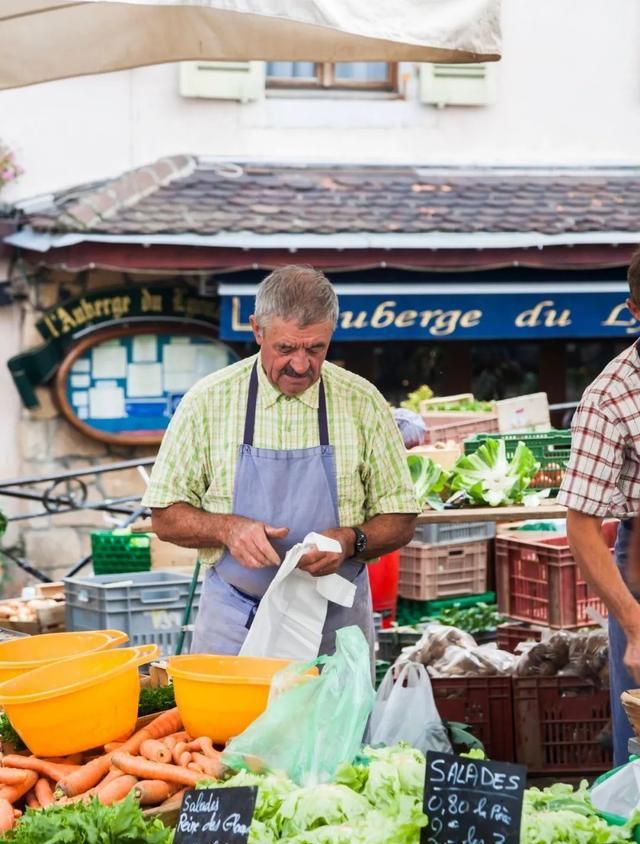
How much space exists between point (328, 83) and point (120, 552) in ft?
19.9

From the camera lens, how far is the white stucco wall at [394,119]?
11.6 m

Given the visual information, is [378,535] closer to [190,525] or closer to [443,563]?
[190,525]

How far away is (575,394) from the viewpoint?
487 inches

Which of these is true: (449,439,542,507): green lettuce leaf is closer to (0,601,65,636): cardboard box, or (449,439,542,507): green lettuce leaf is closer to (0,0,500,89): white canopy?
(0,601,65,636): cardboard box

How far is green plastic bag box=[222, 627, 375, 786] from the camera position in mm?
3000

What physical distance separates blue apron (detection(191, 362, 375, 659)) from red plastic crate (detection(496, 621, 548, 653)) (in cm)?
302

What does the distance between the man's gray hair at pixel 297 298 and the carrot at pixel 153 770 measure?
1.36 meters

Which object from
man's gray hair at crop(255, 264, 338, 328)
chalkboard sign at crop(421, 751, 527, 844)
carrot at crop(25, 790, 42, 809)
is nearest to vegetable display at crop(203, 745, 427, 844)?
chalkboard sign at crop(421, 751, 527, 844)

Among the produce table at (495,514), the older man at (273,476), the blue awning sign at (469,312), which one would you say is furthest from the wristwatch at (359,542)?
the blue awning sign at (469,312)

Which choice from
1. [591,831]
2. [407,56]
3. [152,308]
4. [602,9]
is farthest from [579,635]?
[602,9]

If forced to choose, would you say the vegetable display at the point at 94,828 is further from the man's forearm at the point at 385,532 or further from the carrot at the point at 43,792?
the man's forearm at the point at 385,532

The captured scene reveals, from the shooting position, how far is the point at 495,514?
589 cm

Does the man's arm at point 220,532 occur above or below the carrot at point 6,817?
above

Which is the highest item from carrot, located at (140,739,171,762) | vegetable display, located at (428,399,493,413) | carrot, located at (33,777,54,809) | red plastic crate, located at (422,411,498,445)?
vegetable display, located at (428,399,493,413)
